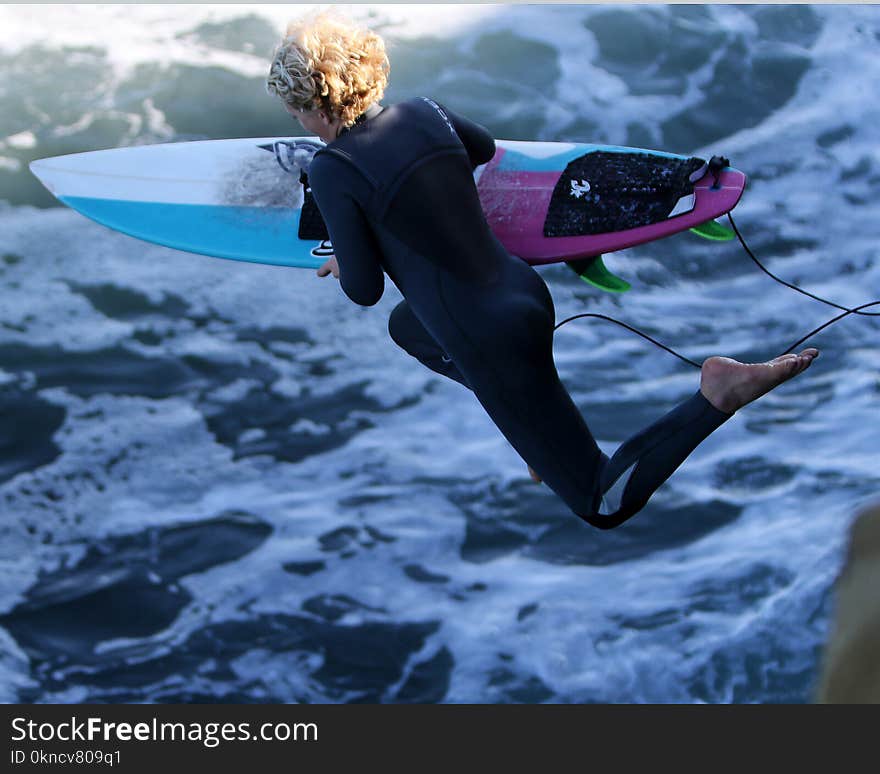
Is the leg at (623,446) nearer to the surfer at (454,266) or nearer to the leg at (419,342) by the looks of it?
the surfer at (454,266)

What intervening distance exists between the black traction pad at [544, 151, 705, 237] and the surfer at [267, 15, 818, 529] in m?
0.52

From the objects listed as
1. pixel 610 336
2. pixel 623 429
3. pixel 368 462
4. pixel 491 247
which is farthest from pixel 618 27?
pixel 491 247

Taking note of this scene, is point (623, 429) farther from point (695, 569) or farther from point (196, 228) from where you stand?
point (196, 228)

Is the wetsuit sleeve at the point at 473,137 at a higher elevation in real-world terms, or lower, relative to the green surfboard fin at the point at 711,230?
higher

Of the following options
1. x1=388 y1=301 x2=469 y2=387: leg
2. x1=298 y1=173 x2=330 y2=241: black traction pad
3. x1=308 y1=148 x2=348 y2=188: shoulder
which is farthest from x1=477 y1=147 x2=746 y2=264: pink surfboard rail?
x1=308 y1=148 x2=348 y2=188: shoulder

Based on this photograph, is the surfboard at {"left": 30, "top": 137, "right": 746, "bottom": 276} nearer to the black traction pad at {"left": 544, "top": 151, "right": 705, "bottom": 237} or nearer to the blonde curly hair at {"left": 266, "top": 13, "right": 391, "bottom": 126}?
the black traction pad at {"left": 544, "top": 151, "right": 705, "bottom": 237}

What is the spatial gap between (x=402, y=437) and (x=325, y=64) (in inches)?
163

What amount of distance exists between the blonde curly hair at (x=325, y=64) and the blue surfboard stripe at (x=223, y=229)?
38.5 inches

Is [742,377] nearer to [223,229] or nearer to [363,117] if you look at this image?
[363,117]

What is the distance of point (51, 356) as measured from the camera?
622cm

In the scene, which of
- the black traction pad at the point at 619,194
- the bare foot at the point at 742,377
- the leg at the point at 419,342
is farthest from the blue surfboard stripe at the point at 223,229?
the bare foot at the point at 742,377

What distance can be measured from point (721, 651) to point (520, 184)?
123 inches

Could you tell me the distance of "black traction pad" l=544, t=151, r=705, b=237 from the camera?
8.95ft

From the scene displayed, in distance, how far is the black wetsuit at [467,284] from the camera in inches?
84.0
